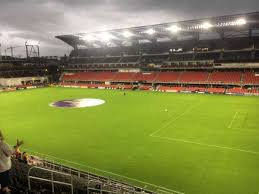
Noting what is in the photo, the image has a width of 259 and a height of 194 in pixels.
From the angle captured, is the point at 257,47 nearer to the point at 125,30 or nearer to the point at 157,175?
the point at 125,30

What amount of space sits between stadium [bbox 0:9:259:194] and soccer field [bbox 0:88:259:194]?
76 millimetres

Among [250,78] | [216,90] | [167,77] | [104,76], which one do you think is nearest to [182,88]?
[167,77]

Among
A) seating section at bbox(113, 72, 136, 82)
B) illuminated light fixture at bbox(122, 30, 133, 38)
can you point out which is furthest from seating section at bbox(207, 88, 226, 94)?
illuminated light fixture at bbox(122, 30, 133, 38)

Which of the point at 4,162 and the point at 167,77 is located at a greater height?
the point at 167,77

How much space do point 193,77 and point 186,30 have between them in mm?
14166

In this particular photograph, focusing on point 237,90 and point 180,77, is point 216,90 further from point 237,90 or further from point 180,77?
point 180,77

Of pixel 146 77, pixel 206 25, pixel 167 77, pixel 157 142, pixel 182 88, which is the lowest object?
pixel 157 142

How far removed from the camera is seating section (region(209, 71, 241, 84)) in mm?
60731

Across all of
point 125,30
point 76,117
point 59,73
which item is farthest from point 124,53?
point 76,117

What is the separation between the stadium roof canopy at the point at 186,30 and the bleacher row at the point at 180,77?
1212cm

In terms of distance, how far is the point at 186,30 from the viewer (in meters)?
70.2

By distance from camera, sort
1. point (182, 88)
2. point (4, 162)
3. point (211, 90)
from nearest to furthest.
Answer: point (4, 162) → point (211, 90) → point (182, 88)

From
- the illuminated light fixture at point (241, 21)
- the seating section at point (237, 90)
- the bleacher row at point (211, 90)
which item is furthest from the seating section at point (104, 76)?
the illuminated light fixture at point (241, 21)

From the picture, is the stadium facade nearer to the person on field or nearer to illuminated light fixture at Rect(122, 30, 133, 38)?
illuminated light fixture at Rect(122, 30, 133, 38)
